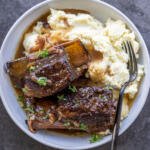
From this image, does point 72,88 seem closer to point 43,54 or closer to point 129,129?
point 43,54

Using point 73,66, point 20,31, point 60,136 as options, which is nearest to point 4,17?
point 20,31

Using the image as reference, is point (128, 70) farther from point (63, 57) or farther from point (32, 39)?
point (32, 39)

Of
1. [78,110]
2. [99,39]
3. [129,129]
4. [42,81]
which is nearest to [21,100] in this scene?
[42,81]

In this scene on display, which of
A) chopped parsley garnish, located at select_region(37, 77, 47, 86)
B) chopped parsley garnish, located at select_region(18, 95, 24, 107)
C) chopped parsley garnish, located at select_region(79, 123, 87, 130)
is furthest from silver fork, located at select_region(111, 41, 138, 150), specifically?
chopped parsley garnish, located at select_region(18, 95, 24, 107)

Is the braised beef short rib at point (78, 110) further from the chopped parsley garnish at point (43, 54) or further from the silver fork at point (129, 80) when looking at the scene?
the chopped parsley garnish at point (43, 54)

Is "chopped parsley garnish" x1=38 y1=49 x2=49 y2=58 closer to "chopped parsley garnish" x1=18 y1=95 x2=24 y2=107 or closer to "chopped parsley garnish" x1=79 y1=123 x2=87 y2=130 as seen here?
"chopped parsley garnish" x1=18 y1=95 x2=24 y2=107

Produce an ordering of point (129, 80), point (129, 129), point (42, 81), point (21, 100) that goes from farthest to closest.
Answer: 1. point (129, 129)
2. point (21, 100)
3. point (129, 80)
4. point (42, 81)
